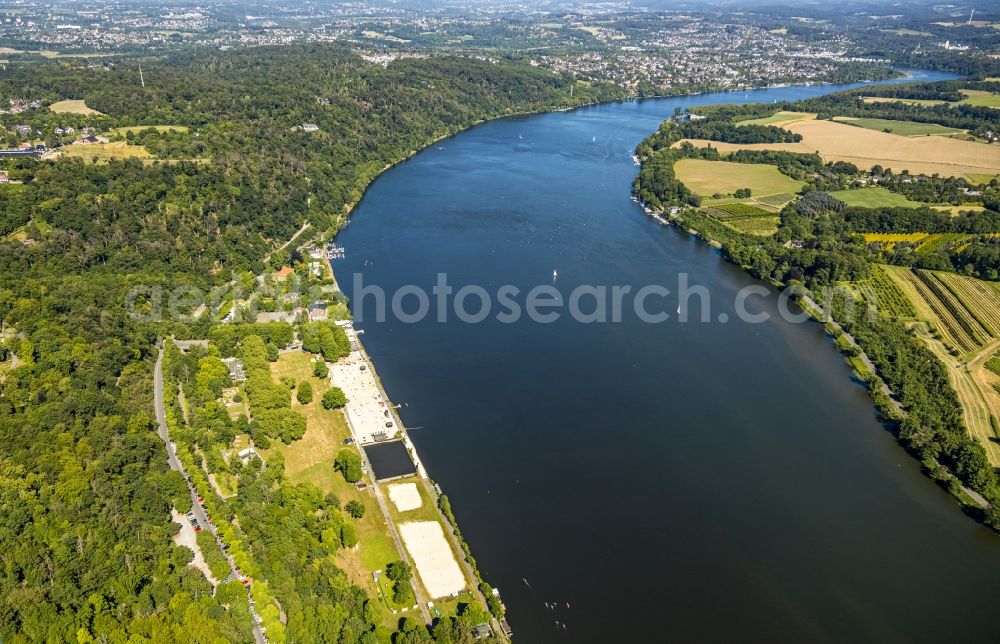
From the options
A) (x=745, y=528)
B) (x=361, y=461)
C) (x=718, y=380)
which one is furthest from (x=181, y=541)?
(x=718, y=380)

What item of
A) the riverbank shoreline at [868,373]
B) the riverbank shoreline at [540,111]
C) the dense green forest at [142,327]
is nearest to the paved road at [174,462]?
the dense green forest at [142,327]

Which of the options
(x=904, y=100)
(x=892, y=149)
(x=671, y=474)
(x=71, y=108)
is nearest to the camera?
(x=671, y=474)

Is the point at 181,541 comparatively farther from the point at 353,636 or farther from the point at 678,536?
the point at 678,536

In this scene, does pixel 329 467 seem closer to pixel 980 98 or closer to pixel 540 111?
pixel 540 111

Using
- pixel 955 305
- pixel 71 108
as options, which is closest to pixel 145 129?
pixel 71 108

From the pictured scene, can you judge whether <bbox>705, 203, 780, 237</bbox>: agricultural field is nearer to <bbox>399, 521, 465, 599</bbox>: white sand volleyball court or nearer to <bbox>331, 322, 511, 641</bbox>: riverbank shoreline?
<bbox>331, 322, 511, 641</bbox>: riverbank shoreline

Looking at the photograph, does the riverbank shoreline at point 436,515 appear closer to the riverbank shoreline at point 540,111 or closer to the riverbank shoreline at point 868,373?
the riverbank shoreline at point 868,373

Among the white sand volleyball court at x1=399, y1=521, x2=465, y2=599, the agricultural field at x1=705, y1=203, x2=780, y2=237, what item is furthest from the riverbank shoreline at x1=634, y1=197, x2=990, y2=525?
the white sand volleyball court at x1=399, y1=521, x2=465, y2=599
